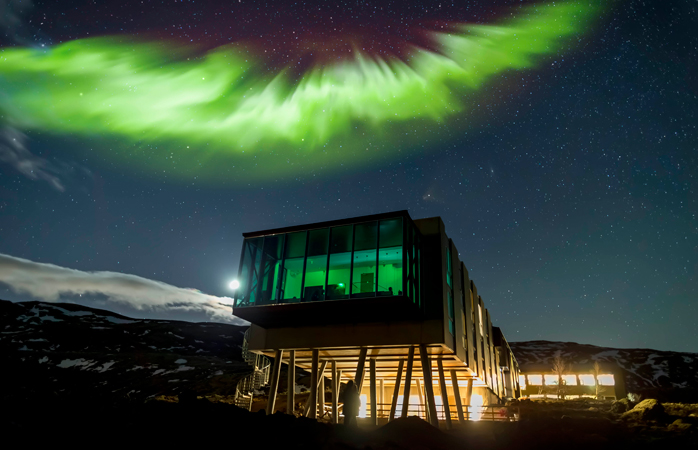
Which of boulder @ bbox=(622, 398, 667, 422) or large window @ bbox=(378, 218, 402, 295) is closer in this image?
boulder @ bbox=(622, 398, 667, 422)

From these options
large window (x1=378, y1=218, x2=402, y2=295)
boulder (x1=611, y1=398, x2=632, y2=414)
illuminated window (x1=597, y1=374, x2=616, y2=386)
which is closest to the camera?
large window (x1=378, y1=218, x2=402, y2=295)

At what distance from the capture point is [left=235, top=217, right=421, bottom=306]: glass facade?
95.3ft

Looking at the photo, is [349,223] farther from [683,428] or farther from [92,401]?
[683,428]

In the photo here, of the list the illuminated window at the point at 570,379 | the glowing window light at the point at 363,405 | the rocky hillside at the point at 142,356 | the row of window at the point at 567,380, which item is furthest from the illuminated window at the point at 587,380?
the glowing window light at the point at 363,405

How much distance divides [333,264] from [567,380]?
58.2 meters

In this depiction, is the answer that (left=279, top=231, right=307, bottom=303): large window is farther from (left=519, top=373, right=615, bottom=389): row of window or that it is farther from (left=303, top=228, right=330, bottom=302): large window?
(left=519, top=373, right=615, bottom=389): row of window

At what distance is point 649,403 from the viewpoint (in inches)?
1133

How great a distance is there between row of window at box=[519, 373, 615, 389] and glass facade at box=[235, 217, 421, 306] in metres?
53.0

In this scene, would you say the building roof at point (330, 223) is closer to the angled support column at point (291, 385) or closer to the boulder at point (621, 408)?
the angled support column at point (291, 385)

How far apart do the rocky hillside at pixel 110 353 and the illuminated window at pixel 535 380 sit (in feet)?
157

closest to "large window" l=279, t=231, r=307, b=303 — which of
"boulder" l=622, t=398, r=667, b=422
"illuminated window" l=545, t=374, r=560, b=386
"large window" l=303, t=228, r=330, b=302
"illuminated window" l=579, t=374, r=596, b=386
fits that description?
"large window" l=303, t=228, r=330, b=302

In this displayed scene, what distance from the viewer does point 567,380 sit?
73.5 metres

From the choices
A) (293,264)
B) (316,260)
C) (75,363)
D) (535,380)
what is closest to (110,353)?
(75,363)

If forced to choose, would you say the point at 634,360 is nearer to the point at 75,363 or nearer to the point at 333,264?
the point at 333,264
